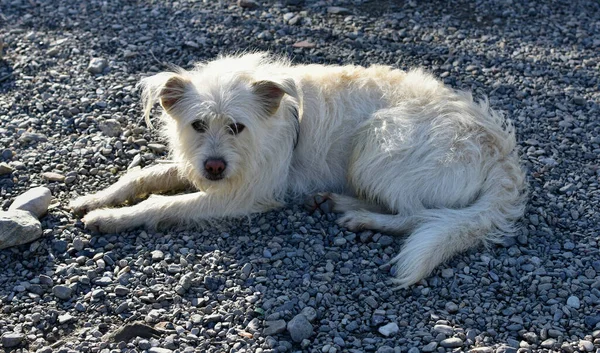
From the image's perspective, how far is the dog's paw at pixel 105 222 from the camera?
5719 mm

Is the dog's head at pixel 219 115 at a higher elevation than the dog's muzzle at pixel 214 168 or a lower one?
higher

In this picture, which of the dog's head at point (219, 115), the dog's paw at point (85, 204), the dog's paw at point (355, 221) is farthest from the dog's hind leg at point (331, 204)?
the dog's paw at point (85, 204)

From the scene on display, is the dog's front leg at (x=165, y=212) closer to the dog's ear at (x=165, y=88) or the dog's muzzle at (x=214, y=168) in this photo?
the dog's muzzle at (x=214, y=168)

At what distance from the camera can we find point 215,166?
5.61m

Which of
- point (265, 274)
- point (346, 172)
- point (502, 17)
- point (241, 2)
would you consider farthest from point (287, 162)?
→ point (502, 17)

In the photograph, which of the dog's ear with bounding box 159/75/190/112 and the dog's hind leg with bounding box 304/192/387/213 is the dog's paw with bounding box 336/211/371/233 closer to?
the dog's hind leg with bounding box 304/192/387/213

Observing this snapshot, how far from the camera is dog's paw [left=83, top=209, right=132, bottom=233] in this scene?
5.72m

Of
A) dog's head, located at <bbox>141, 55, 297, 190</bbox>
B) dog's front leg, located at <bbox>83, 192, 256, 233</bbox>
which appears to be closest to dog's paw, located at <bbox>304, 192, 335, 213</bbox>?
dog's front leg, located at <bbox>83, 192, 256, 233</bbox>

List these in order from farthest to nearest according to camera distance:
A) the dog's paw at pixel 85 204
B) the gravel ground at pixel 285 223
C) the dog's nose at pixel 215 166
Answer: the dog's paw at pixel 85 204
the dog's nose at pixel 215 166
the gravel ground at pixel 285 223

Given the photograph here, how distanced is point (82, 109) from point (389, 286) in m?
3.59

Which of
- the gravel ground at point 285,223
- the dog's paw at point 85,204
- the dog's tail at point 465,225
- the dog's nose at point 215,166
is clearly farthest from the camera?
the dog's paw at point 85,204

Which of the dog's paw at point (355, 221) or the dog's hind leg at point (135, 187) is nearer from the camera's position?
the dog's paw at point (355, 221)

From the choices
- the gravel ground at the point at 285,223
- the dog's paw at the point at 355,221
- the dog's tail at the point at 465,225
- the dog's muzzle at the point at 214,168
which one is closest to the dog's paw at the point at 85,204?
the gravel ground at the point at 285,223

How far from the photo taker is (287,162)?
242 inches
